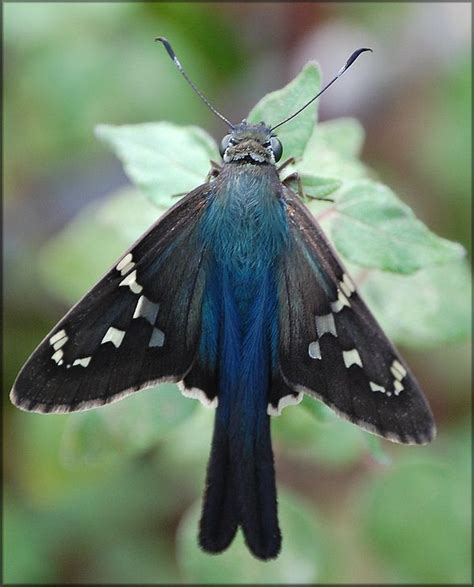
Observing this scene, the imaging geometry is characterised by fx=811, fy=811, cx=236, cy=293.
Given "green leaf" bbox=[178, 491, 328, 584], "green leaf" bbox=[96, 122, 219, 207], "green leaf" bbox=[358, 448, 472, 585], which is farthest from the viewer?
"green leaf" bbox=[358, 448, 472, 585]

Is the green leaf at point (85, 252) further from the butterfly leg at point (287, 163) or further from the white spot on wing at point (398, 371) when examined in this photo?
the white spot on wing at point (398, 371)

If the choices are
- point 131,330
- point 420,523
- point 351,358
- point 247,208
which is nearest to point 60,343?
point 131,330

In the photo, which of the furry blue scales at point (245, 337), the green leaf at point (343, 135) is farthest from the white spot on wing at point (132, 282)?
the green leaf at point (343, 135)

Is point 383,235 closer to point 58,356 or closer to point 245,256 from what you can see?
point 245,256

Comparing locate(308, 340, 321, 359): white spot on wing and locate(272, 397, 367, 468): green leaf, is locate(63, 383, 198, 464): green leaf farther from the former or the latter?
locate(308, 340, 321, 359): white spot on wing

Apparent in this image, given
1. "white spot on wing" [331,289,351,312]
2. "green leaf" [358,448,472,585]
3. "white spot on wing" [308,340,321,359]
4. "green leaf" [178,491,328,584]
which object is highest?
"white spot on wing" [331,289,351,312]

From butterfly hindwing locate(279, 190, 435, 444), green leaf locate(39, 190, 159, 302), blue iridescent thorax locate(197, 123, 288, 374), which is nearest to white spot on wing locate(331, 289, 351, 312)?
butterfly hindwing locate(279, 190, 435, 444)

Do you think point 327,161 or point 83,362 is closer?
point 83,362
